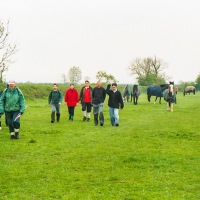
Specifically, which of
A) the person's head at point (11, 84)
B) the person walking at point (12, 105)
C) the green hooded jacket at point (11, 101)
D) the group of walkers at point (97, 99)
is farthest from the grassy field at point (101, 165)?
the group of walkers at point (97, 99)

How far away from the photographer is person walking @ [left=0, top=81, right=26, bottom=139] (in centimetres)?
1387

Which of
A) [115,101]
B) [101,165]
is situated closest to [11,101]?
[101,165]

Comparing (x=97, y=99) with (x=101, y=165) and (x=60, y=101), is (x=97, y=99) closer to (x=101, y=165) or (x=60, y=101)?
(x=60, y=101)

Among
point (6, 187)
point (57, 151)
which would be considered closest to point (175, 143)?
point (57, 151)

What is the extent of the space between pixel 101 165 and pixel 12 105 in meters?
5.37

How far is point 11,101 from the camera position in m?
13.8

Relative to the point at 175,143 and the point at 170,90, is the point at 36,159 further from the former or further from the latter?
the point at 170,90

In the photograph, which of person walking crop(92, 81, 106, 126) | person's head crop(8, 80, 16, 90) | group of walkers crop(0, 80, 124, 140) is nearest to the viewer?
person's head crop(8, 80, 16, 90)

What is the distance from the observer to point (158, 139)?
1407 centimetres

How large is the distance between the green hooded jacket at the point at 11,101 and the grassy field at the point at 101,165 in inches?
42.1

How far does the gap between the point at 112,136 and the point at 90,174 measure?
242 inches

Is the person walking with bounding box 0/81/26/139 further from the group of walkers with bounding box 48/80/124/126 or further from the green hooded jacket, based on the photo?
the group of walkers with bounding box 48/80/124/126

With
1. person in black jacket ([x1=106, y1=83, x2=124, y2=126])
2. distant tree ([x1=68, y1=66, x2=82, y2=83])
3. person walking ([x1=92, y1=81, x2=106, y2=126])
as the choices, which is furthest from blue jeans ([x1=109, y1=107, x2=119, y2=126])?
distant tree ([x1=68, y1=66, x2=82, y2=83])

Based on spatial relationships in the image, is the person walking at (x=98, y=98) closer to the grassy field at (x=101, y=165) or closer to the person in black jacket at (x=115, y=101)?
the person in black jacket at (x=115, y=101)
